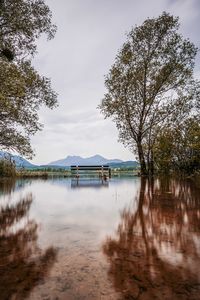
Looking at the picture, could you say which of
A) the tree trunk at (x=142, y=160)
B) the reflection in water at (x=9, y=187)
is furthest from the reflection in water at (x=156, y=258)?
the tree trunk at (x=142, y=160)

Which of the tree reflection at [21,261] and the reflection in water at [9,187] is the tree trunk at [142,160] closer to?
the reflection in water at [9,187]

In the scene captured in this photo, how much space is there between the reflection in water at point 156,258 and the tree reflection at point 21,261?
1.94ft

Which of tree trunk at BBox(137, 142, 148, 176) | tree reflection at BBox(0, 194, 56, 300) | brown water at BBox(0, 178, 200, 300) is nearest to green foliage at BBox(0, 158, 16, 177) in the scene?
tree trunk at BBox(137, 142, 148, 176)

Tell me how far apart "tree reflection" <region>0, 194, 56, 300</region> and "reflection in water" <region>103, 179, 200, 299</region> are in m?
0.59

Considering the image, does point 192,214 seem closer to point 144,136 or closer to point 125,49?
point 144,136

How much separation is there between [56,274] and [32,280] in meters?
0.20

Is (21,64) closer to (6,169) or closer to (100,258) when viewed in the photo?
(6,169)

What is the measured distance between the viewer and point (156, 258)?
2270 mm

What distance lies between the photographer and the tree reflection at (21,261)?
5.51ft

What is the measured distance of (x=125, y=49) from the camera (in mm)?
24609

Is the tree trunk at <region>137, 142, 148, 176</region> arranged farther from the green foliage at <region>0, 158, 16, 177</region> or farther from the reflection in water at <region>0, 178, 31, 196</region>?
the reflection in water at <region>0, 178, 31, 196</region>

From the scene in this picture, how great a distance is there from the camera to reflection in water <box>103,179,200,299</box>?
5.43 feet

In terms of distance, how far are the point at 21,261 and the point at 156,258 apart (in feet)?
4.15

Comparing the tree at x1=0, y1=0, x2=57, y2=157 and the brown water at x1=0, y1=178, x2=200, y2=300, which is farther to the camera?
the tree at x1=0, y1=0, x2=57, y2=157
